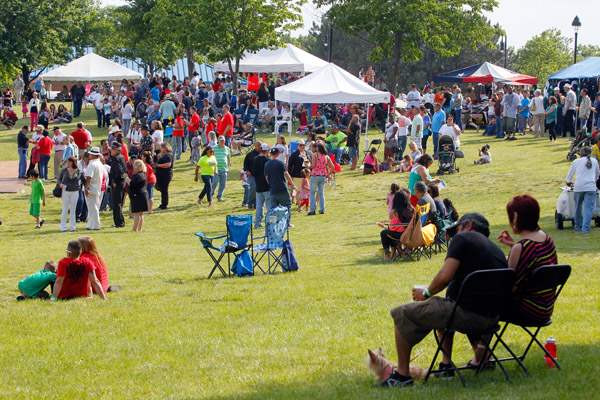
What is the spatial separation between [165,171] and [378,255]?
994 cm

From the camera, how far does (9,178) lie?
105 feet

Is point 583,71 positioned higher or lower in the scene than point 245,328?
higher

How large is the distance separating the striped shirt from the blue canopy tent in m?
29.8

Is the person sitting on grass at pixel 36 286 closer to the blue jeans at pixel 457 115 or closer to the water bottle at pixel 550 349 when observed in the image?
the water bottle at pixel 550 349

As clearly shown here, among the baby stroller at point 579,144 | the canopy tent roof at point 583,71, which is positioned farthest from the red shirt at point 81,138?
the canopy tent roof at point 583,71

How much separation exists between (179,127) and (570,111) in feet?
43.8

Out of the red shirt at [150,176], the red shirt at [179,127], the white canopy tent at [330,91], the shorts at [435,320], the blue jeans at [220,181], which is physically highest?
the white canopy tent at [330,91]

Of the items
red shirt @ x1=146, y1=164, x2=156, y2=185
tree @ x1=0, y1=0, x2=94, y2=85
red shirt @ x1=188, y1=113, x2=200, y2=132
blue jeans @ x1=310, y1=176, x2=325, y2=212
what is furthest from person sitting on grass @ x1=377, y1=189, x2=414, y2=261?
tree @ x1=0, y1=0, x2=94, y2=85

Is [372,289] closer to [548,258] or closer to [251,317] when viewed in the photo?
[251,317]

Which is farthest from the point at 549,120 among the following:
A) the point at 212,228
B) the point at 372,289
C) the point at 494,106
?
the point at 372,289

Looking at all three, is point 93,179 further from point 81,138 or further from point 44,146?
point 44,146

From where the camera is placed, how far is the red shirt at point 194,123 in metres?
34.3

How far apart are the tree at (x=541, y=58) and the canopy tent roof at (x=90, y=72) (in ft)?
139

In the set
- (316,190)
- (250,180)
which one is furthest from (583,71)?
(250,180)
